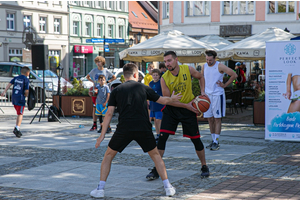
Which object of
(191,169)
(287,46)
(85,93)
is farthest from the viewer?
(85,93)

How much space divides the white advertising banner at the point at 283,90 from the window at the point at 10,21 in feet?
123

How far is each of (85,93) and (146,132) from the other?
10.9 metres

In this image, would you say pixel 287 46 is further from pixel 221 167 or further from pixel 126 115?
pixel 126 115

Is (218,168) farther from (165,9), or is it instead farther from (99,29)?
(99,29)

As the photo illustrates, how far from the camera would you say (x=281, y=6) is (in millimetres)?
33375

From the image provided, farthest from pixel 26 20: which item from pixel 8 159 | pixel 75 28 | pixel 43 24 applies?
pixel 8 159

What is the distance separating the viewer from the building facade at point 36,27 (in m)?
42.8

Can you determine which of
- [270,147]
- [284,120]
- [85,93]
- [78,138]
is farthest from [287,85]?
[85,93]

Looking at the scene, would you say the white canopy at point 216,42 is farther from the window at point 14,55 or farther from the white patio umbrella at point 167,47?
the window at point 14,55

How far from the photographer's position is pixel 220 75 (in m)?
9.31

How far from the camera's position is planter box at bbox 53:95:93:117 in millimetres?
16062

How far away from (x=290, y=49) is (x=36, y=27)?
39.7 metres

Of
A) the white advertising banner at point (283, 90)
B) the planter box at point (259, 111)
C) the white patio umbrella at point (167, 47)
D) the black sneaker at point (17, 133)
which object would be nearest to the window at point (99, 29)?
the white patio umbrella at point (167, 47)

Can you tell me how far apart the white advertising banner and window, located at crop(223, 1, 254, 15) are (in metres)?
25.2
